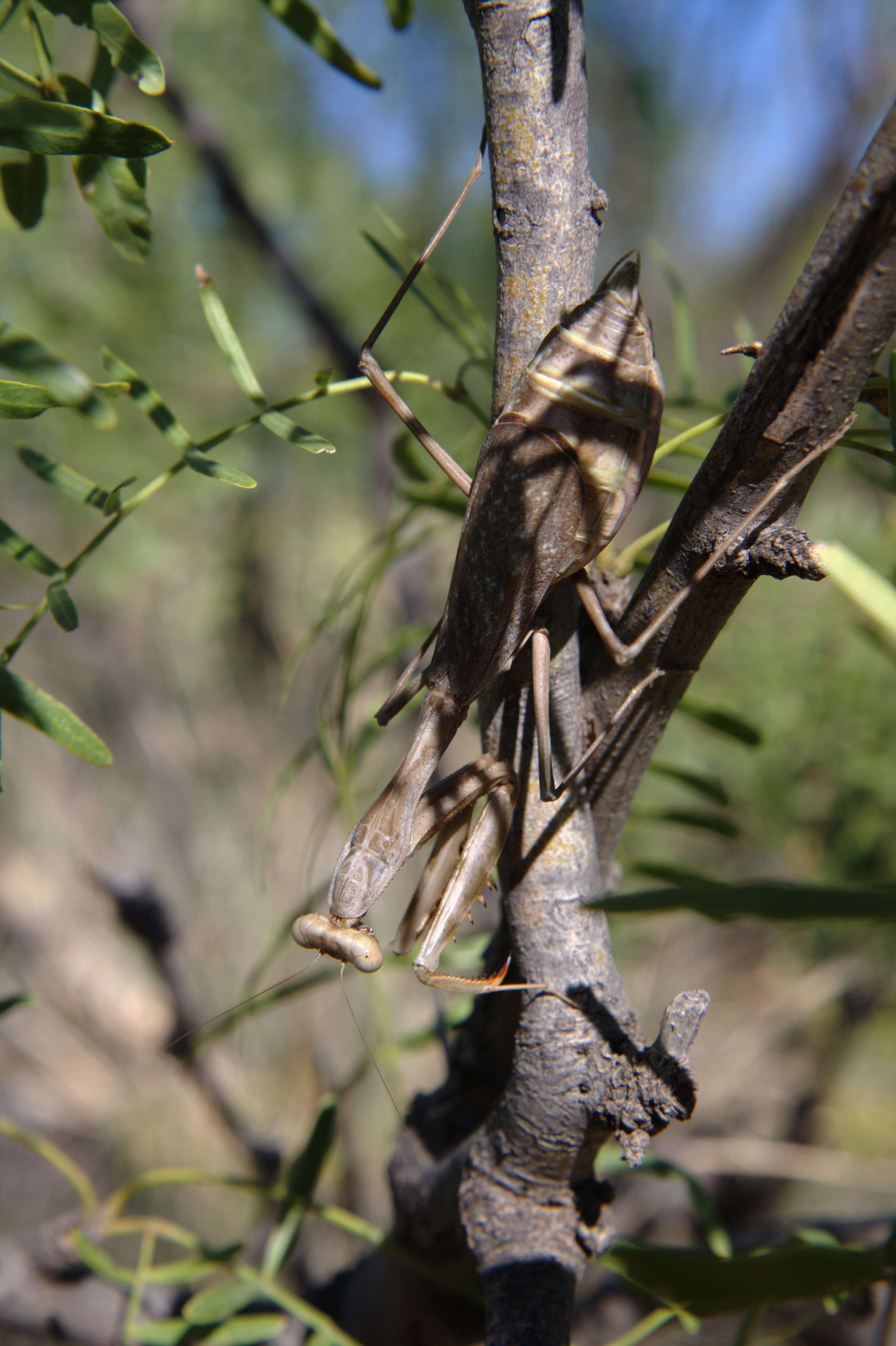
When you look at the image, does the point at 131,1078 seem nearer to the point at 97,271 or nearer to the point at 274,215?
the point at 97,271

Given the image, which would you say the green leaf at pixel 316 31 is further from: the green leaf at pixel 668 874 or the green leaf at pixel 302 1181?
the green leaf at pixel 302 1181

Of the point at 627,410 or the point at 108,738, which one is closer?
the point at 627,410

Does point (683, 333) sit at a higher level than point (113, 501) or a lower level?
higher

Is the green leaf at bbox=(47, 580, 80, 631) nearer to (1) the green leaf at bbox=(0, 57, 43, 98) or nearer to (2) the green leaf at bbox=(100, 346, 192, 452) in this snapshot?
(2) the green leaf at bbox=(100, 346, 192, 452)

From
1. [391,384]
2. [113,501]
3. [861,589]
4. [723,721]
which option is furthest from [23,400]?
[723,721]

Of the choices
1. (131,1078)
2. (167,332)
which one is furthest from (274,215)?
(131,1078)

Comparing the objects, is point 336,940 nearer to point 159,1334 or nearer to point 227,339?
point 159,1334
